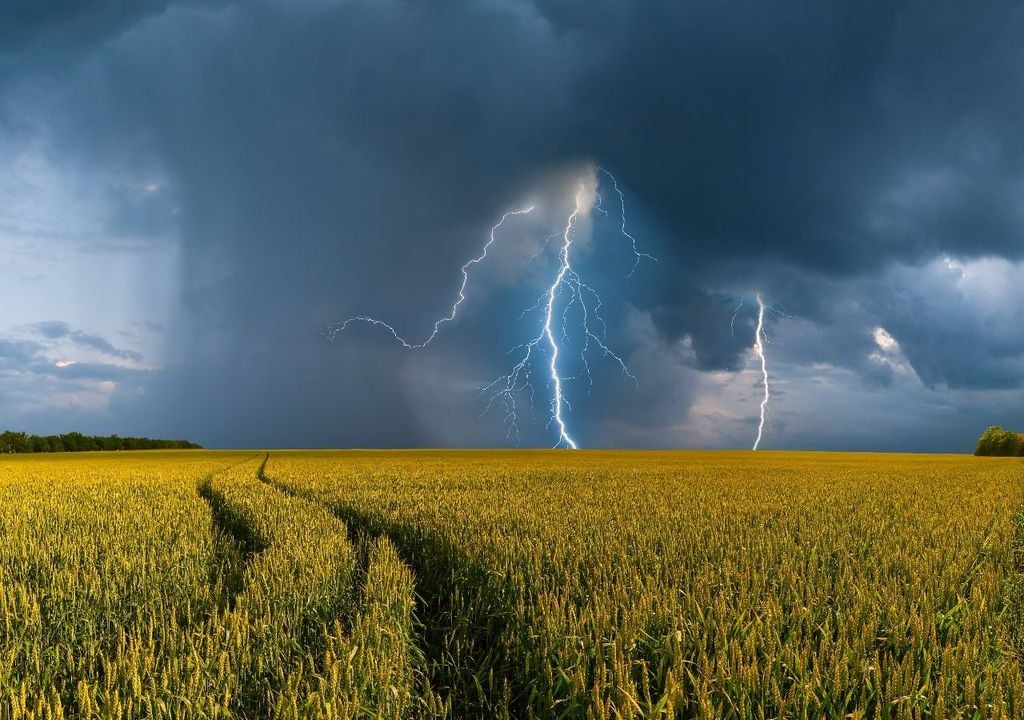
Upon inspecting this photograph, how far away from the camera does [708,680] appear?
13.8 ft

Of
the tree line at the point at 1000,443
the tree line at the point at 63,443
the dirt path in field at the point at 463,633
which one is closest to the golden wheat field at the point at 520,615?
the dirt path in field at the point at 463,633

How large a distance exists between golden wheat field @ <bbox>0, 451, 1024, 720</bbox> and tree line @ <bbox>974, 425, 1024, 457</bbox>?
95454 mm

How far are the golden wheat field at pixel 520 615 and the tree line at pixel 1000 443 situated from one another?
9545 centimetres

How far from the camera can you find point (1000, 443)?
90938 mm

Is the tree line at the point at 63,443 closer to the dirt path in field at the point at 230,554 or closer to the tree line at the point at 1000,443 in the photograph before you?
the dirt path in field at the point at 230,554

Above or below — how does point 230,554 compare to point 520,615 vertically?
below

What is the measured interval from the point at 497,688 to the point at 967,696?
12.3ft

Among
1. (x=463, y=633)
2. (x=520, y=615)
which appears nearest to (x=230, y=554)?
(x=463, y=633)

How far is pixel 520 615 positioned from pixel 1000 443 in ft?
361

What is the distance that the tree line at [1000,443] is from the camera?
88.4 metres

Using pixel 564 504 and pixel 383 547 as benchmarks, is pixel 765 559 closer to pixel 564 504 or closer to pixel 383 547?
pixel 383 547

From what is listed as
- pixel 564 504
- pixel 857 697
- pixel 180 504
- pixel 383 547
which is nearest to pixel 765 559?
pixel 857 697

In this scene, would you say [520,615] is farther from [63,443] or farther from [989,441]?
[63,443]

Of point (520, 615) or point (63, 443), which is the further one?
point (63, 443)
